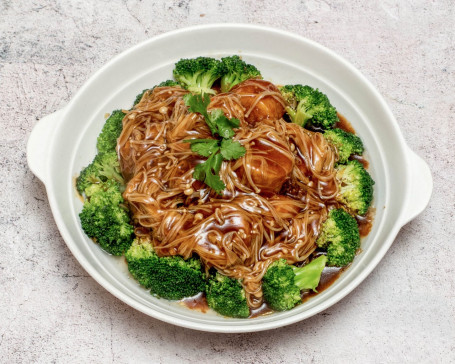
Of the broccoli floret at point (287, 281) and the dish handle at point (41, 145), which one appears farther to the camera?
the dish handle at point (41, 145)

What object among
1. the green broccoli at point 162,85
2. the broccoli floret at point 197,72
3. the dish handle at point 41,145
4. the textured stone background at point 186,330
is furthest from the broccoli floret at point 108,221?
the broccoli floret at point 197,72

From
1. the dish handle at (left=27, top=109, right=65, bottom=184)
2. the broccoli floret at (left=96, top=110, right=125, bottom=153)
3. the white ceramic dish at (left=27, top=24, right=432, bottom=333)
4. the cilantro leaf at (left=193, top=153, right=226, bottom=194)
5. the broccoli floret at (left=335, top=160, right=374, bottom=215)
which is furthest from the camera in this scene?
the broccoli floret at (left=96, top=110, right=125, bottom=153)

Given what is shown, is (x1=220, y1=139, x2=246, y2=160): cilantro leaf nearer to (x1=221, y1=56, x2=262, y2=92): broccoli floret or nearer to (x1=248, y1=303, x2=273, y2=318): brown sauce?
(x1=221, y1=56, x2=262, y2=92): broccoli floret

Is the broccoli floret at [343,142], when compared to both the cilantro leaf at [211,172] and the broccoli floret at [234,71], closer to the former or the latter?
the broccoli floret at [234,71]

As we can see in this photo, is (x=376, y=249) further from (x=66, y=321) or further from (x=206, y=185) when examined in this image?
(x=66, y=321)

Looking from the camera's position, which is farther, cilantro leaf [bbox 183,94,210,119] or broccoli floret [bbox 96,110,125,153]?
broccoli floret [bbox 96,110,125,153]

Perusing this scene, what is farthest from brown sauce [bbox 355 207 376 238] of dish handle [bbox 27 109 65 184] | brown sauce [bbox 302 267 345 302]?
dish handle [bbox 27 109 65 184]

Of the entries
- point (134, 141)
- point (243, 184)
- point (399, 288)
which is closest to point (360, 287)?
point (399, 288)
